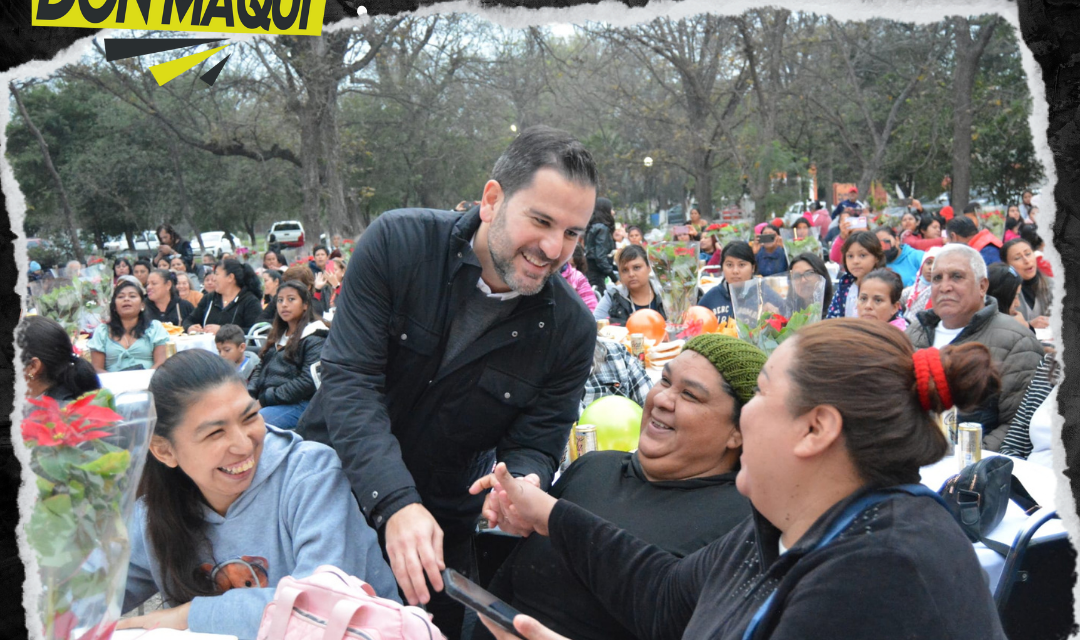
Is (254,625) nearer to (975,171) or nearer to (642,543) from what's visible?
(642,543)

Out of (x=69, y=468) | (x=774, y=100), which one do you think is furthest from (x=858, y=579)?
(x=774, y=100)

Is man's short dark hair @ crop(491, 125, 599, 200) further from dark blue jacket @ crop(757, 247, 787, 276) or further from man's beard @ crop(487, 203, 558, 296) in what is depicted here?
dark blue jacket @ crop(757, 247, 787, 276)

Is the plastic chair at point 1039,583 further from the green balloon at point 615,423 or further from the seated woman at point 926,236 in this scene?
the seated woman at point 926,236

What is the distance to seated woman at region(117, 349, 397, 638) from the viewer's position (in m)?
2.30

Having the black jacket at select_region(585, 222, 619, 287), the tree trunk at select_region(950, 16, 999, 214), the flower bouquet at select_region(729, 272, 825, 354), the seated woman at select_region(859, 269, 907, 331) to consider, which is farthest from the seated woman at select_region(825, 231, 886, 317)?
the tree trunk at select_region(950, 16, 999, 214)

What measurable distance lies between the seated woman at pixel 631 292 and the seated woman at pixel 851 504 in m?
4.97

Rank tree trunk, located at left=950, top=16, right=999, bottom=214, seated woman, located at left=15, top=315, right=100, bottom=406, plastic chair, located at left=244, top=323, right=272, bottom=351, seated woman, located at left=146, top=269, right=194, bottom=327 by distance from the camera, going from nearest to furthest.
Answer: seated woman, located at left=15, top=315, right=100, bottom=406 → plastic chair, located at left=244, top=323, right=272, bottom=351 → seated woman, located at left=146, top=269, right=194, bottom=327 → tree trunk, located at left=950, top=16, right=999, bottom=214

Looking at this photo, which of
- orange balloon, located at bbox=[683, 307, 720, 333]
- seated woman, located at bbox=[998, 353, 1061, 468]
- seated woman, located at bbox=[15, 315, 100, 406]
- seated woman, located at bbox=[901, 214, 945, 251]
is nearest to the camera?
seated woman, located at bbox=[998, 353, 1061, 468]

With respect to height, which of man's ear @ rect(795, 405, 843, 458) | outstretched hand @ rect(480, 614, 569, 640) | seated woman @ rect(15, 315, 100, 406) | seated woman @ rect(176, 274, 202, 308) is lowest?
seated woman @ rect(176, 274, 202, 308)

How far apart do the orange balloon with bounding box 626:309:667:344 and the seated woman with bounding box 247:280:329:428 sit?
2.17m

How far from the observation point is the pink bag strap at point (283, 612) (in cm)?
174

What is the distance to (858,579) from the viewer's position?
131cm

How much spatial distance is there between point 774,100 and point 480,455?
596 inches

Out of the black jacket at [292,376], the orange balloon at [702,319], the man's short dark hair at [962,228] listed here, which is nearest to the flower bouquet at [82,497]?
the black jacket at [292,376]
